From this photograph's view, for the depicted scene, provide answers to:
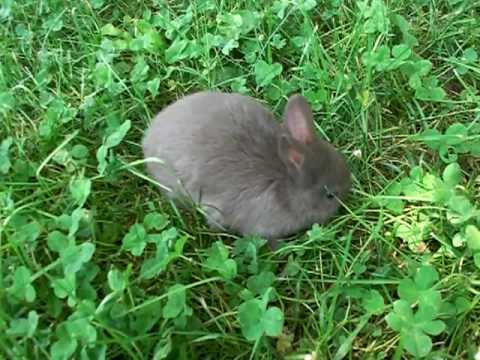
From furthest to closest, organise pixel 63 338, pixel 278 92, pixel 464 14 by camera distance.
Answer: pixel 464 14 → pixel 278 92 → pixel 63 338

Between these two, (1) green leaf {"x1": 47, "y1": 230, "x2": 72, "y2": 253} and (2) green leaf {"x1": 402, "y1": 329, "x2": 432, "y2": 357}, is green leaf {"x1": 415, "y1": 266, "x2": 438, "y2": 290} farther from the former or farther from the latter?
(1) green leaf {"x1": 47, "y1": 230, "x2": 72, "y2": 253}

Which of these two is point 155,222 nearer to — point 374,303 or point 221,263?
point 221,263

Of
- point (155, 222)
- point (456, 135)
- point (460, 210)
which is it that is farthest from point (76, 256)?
point (456, 135)

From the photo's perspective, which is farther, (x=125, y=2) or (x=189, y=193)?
(x=125, y=2)

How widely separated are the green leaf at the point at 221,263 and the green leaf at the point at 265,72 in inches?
29.3

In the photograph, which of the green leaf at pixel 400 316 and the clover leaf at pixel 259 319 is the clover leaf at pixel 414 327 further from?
the clover leaf at pixel 259 319

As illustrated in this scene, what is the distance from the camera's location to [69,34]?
337 cm

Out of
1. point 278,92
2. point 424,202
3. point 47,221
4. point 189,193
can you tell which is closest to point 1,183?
point 47,221

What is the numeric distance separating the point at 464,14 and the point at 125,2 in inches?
53.0

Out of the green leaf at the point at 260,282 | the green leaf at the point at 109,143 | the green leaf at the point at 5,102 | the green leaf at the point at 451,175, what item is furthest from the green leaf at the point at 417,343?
the green leaf at the point at 5,102

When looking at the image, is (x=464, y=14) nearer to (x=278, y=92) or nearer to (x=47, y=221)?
(x=278, y=92)

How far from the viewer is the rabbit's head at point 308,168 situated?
103 inches

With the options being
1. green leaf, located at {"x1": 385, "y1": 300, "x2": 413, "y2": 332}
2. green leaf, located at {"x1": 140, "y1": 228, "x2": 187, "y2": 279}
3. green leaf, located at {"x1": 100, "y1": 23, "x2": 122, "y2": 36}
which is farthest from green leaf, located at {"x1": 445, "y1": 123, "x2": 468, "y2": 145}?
green leaf, located at {"x1": 100, "y1": 23, "x2": 122, "y2": 36}

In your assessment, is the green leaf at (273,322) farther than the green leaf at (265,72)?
No
